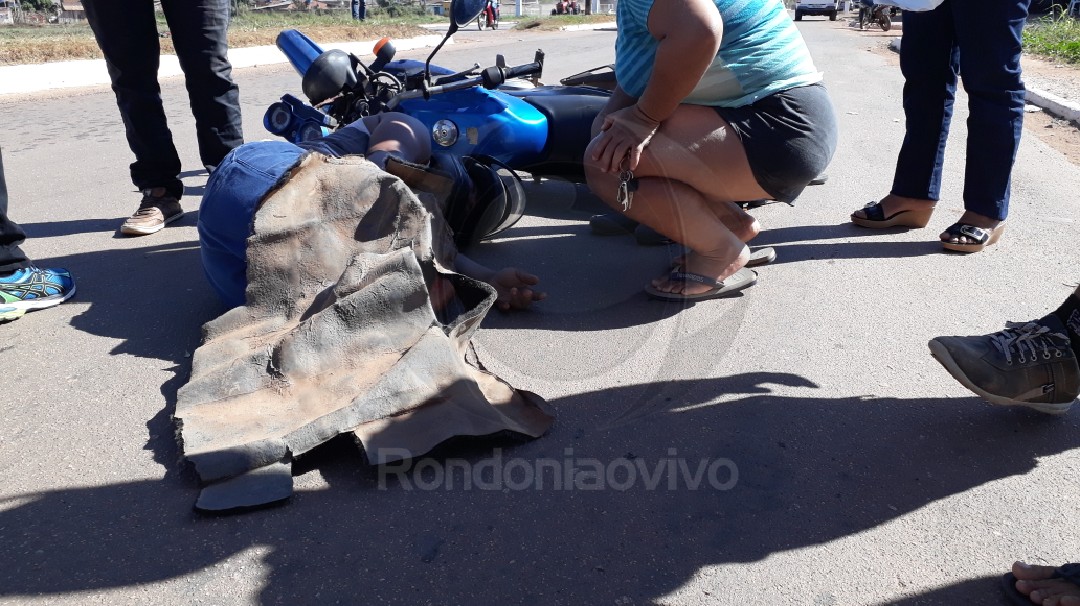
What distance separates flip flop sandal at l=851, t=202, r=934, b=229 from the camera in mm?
3838

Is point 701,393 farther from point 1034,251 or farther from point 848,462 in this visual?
point 1034,251

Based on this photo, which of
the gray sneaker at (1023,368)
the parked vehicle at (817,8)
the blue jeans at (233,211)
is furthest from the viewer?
the parked vehicle at (817,8)

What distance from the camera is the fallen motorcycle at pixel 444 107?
3.48m

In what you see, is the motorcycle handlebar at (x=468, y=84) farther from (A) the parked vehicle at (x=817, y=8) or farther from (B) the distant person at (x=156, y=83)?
(A) the parked vehicle at (x=817, y=8)

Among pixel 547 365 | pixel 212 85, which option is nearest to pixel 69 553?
pixel 547 365

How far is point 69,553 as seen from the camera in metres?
1.69

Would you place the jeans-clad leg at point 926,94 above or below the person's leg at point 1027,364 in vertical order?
above

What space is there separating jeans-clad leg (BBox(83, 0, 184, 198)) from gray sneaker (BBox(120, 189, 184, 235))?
0.06m

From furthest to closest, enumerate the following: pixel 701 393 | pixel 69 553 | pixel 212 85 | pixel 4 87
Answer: pixel 4 87
pixel 212 85
pixel 701 393
pixel 69 553

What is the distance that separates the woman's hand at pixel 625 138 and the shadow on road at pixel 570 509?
90 cm

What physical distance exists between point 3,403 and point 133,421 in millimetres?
437

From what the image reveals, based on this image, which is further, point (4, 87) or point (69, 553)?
point (4, 87)

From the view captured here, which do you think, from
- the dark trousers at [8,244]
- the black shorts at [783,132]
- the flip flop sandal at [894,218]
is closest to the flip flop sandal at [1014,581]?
the black shorts at [783,132]

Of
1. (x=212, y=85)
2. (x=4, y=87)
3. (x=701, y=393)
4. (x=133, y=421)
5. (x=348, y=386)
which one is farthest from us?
(x=4, y=87)
